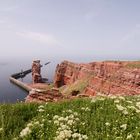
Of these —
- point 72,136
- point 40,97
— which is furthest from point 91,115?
point 40,97

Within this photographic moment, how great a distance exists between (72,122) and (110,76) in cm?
5593

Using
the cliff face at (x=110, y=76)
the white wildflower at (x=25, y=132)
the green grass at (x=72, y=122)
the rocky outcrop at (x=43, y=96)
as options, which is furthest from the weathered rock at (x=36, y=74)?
the white wildflower at (x=25, y=132)

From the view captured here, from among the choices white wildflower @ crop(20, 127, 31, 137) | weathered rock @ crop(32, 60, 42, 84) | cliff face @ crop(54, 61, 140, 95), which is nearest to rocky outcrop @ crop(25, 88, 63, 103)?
cliff face @ crop(54, 61, 140, 95)

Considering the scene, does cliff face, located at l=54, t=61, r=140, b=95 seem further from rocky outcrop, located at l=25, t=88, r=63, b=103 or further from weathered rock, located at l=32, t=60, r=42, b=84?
weathered rock, located at l=32, t=60, r=42, b=84

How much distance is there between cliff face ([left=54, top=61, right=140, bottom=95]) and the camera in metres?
56.2

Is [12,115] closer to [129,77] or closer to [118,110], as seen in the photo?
[118,110]

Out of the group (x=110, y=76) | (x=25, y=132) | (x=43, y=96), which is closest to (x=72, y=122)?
(x=25, y=132)

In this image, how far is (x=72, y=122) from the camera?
42.3 feet

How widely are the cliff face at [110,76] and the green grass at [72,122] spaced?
3806 cm

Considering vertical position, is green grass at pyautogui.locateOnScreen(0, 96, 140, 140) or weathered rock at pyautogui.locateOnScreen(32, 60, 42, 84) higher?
green grass at pyautogui.locateOnScreen(0, 96, 140, 140)

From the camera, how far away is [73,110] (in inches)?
616

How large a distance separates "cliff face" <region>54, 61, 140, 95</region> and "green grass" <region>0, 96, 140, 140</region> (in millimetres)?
38064

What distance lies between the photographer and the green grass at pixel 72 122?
1209cm

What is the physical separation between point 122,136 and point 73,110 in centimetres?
427
